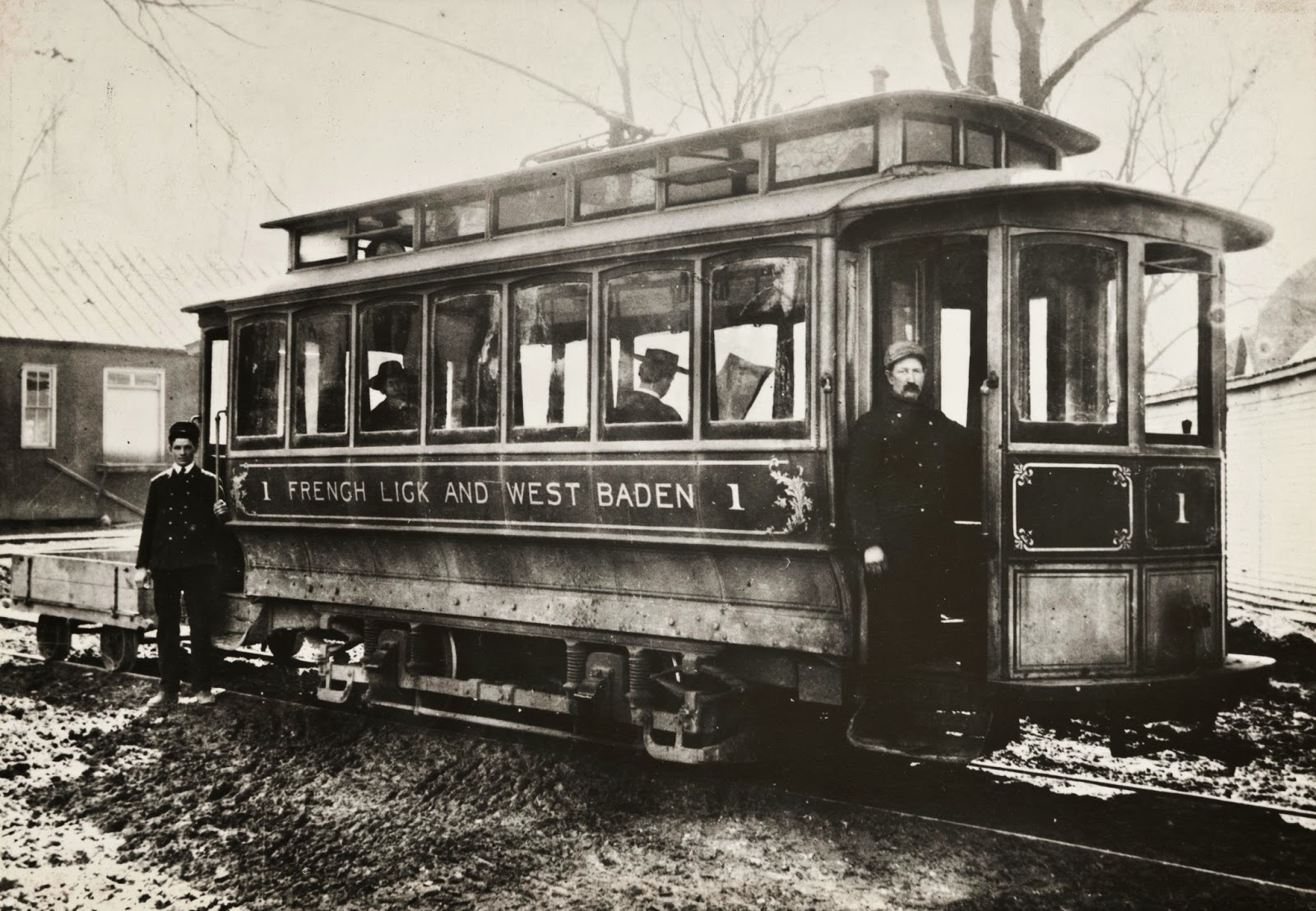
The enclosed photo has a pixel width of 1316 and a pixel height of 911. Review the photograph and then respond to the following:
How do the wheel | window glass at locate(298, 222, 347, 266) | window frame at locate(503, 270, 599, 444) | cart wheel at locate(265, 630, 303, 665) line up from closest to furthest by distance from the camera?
window frame at locate(503, 270, 599, 444) < window glass at locate(298, 222, 347, 266) < cart wheel at locate(265, 630, 303, 665) < the wheel

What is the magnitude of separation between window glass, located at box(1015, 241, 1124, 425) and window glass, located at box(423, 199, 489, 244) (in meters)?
3.35

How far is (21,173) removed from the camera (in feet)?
20.8

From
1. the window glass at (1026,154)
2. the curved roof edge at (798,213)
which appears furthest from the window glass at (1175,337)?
the window glass at (1026,154)

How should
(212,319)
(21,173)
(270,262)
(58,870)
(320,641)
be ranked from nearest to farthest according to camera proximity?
1. (58,870)
2. (21,173)
3. (320,641)
4. (212,319)
5. (270,262)

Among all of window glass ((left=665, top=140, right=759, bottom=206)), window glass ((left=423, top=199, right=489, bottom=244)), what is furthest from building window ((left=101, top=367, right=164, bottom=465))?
window glass ((left=665, top=140, right=759, bottom=206))

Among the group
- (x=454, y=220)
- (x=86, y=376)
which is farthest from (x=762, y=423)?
(x=86, y=376)

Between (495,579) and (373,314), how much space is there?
1976 mm

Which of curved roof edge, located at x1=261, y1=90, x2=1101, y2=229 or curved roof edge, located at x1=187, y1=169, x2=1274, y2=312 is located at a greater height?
curved roof edge, located at x1=261, y1=90, x2=1101, y2=229

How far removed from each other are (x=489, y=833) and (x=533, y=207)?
3.58 meters

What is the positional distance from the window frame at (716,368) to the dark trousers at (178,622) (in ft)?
14.1

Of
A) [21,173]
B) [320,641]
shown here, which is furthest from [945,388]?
[21,173]

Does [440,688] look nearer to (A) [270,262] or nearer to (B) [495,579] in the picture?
(B) [495,579]

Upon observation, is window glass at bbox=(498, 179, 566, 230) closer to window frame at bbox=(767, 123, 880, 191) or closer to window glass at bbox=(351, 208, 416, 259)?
window glass at bbox=(351, 208, 416, 259)

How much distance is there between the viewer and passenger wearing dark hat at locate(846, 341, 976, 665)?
497 centimetres
